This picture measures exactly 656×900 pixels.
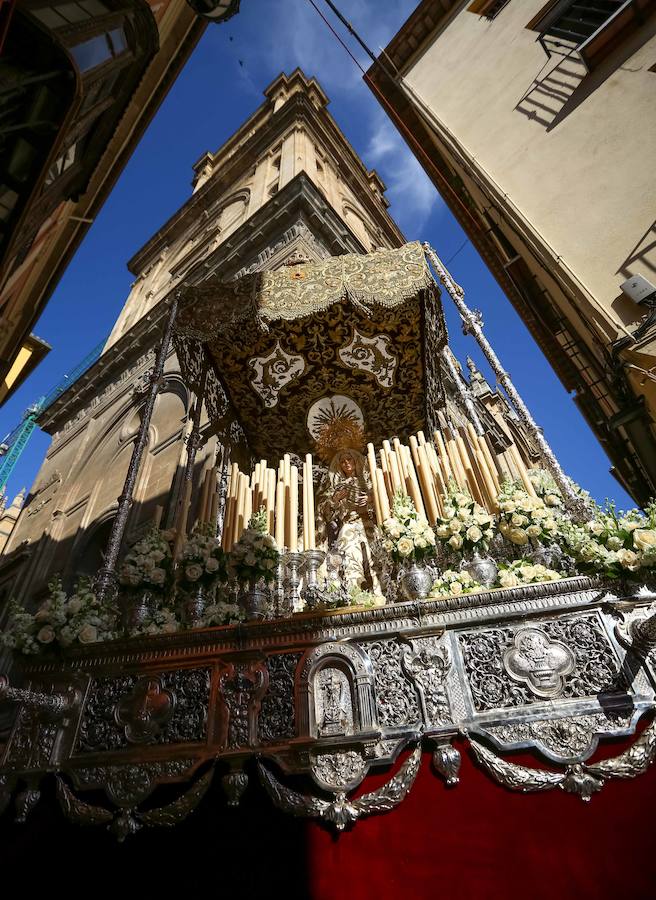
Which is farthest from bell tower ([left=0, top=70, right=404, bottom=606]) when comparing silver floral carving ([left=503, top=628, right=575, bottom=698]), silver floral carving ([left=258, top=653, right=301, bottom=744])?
silver floral carving ([left=503, top=628, right=575, bottom=698])

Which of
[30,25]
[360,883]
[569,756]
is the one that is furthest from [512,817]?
[30,25]

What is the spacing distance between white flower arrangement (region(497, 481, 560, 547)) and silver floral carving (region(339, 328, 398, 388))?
331 centimetres

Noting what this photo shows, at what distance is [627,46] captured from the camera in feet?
22.5

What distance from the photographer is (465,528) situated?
141 inches

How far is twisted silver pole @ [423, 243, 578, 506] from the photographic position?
3443mm

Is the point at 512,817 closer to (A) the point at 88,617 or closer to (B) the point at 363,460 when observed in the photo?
(A) the point at 88,617

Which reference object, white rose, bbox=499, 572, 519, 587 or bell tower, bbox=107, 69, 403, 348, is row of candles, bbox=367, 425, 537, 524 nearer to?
white rose, bbox=499, 572, 519, 587

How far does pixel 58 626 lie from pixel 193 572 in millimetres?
964

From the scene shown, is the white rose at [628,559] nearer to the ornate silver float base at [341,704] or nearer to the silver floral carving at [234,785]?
the ornate silver float base at [341,704]

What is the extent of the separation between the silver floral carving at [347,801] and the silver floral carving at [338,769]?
0.06m

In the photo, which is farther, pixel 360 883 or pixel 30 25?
pixel 30 25

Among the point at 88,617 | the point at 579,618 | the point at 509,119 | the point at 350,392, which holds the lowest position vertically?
the point at 579,618

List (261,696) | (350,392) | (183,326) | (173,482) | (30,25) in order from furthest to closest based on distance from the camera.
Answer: (173,482) → (350,392) → (183,326) → (30,25) → (261,696)

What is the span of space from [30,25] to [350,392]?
16.0 feet
